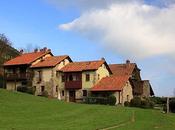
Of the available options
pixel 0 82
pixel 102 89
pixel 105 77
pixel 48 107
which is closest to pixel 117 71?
pixel 105 77

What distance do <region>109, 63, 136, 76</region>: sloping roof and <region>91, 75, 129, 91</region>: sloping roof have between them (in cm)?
901

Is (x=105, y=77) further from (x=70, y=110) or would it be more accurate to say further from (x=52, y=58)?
(x=70, y=110)

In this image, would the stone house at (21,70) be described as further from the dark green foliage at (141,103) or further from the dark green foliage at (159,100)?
Result: the dark green foliage at (141,103)

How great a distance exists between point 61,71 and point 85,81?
591 centimetres

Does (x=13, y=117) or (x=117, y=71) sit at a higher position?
(x=117, y=71)

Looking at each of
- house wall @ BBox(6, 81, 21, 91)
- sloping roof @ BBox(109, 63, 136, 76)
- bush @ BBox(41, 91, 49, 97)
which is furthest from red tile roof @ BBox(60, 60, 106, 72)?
house wall @ BBox(6, 81, 21, 91)

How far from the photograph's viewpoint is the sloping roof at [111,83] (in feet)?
280

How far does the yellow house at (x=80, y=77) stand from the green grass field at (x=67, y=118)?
3117 cm

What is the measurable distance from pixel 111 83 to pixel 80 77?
7.31 m

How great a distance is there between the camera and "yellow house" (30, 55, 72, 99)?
306ft

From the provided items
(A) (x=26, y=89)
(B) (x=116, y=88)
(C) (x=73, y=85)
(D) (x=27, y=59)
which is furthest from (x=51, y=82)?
(B) (x=116, y=88)

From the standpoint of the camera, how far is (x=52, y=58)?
98.1 m

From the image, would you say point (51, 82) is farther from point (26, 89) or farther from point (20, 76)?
point (20, 76)

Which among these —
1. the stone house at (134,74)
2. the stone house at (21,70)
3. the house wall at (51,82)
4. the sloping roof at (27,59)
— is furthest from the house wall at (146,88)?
the sloping roof at (27,59)
